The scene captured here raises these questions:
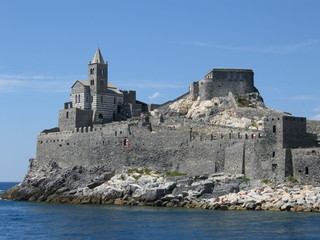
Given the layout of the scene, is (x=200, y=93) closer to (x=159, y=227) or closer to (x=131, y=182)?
Result: (x=131, y=182)

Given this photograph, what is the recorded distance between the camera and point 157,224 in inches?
2026

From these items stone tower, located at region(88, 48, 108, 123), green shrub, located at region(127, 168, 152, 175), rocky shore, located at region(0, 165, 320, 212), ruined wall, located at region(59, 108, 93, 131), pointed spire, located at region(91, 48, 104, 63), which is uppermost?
pointed spire, located at region(91, 48, 104, 63)

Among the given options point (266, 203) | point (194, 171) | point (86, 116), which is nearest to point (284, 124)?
point (266, 203)

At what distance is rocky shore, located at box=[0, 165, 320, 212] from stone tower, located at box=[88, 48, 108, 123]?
11.2m

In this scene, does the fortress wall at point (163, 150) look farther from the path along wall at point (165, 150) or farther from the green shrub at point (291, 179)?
the green shrub at point (291, 179)

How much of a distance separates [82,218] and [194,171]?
53.6 feet

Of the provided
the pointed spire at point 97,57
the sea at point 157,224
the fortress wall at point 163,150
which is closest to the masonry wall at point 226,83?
the fortress wall at point 163,150

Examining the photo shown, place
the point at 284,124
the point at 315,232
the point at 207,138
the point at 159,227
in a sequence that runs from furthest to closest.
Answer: the point at 207,138, the point at 284,124, the point at 159,227, the point at 315,232

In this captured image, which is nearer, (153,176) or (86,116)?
(153,176)

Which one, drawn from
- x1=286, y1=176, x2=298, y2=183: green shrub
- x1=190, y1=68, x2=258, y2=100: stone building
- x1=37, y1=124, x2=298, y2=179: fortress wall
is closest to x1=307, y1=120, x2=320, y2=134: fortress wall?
x1=37, y1=124, x2=298, y2=179: fortress wall

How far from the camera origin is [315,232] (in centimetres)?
4547

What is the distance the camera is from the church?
87.5 meters

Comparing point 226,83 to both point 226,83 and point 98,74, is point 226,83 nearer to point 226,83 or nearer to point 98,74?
point 226,83

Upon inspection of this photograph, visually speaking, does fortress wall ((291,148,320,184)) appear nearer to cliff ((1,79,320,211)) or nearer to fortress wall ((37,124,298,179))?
cliff ((1,79,320,211))
